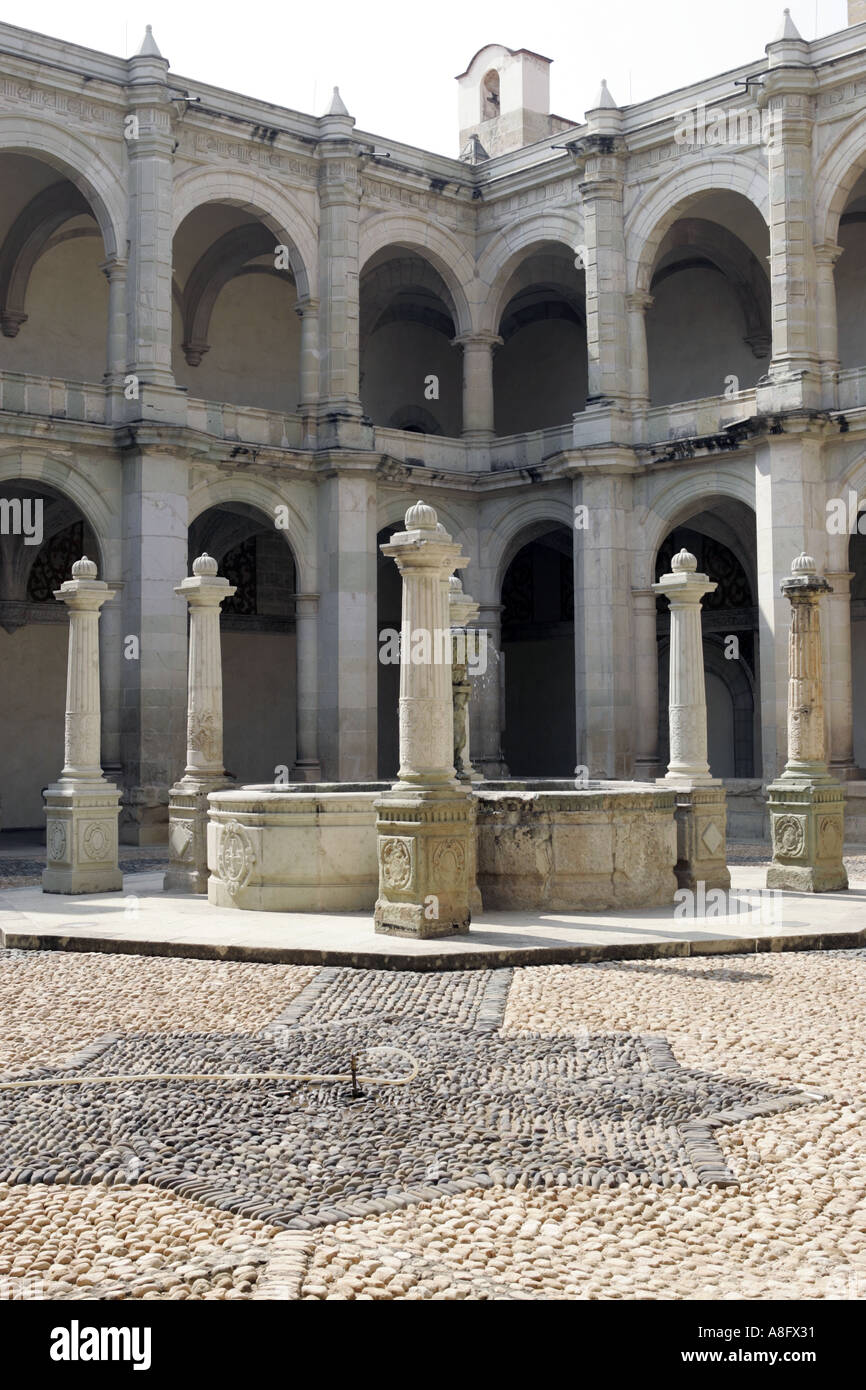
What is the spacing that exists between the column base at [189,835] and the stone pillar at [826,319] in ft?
34.3

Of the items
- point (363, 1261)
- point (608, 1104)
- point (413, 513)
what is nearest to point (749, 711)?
point (413, 513)

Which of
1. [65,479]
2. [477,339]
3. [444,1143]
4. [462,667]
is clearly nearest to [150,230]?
[65,479]

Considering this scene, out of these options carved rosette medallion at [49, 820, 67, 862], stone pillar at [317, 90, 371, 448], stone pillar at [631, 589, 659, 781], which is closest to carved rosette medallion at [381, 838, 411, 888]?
carved rosette medallion at [49, 820, 67, 862]

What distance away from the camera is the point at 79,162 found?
59.9 ft

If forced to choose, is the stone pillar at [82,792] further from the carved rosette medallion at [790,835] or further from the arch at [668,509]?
the arch at [668,509]

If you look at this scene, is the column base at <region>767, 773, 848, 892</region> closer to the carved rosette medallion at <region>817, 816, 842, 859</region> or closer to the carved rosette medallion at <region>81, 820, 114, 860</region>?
the carved rosette medallion at <region>817, 816, 842, 859</region>

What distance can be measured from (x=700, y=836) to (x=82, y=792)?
17.0ft

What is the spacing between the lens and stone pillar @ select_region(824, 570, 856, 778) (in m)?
18.1

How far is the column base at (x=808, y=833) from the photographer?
37.7 feet

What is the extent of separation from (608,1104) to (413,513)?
4.91 metres

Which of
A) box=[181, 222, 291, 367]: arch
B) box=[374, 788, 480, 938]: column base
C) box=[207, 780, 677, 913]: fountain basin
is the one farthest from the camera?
box=[181, 222, 291, 367]: arch

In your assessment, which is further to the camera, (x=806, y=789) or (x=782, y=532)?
(x=782, y=532)

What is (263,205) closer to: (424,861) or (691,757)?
(691,757)

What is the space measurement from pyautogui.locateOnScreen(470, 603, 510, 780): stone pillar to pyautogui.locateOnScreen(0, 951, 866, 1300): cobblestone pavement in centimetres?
Result: 1331
